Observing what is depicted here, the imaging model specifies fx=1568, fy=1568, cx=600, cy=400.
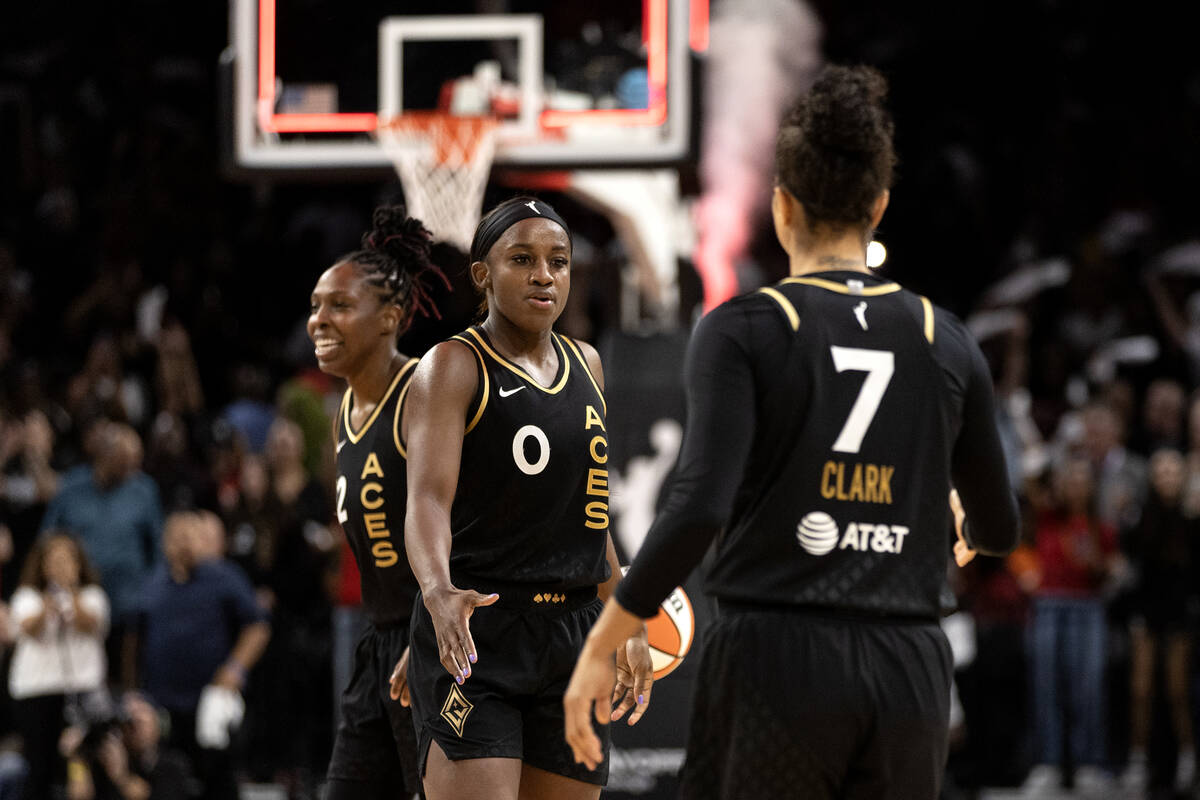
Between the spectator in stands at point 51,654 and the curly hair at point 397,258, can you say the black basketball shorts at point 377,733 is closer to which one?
the curly hair at point 397,258

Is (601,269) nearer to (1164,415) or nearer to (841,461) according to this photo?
(1164,415)

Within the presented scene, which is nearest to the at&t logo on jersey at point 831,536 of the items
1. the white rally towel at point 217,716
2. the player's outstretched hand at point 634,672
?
the player's outstretched hand at point 634,672

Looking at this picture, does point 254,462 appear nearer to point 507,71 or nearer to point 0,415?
point 0,415

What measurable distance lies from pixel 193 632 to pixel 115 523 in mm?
1443

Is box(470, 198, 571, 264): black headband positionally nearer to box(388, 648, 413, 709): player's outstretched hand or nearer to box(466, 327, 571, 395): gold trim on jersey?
box(466, 327, 571, 395): gold trim on jersey

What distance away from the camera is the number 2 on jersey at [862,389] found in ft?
10.3

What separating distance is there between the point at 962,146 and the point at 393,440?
13953 millimetres

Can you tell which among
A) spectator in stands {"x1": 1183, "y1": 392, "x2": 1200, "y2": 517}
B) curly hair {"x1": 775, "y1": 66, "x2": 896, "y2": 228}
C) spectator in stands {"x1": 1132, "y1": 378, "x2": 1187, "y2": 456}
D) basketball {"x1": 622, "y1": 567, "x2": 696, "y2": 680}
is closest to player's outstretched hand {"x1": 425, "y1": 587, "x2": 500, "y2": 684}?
basketball {"x1": 622, "y1": 567, "x2": 696, "y2": 680}

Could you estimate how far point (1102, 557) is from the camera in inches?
419

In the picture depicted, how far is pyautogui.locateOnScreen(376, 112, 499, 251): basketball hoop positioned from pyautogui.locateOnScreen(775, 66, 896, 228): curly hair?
236 inches

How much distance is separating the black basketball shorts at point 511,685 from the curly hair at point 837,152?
1548 millimetres

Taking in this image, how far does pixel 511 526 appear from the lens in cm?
433

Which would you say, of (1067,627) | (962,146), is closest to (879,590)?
(1067,627)

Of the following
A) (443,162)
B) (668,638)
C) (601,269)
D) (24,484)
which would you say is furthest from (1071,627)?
(24,484)
